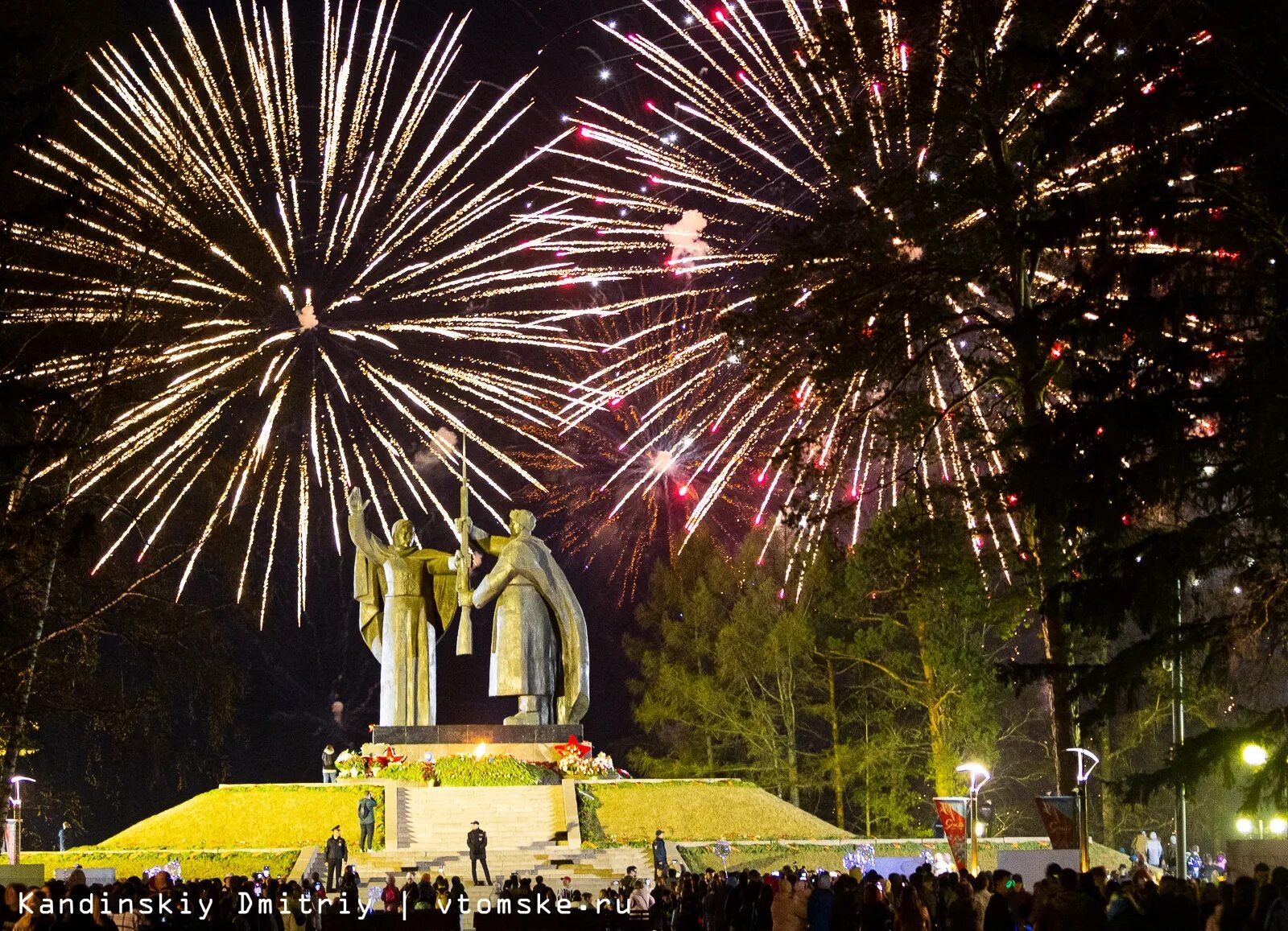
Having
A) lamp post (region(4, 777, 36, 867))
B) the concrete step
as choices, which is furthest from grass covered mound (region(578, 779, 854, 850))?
lamp post (region(4, 777, 36, 867))

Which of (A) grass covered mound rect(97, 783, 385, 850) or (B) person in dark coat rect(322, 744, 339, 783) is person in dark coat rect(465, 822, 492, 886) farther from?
(B) person in dark coat rect(322, 744, 339, 783)

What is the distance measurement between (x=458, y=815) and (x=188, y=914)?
16.1 m

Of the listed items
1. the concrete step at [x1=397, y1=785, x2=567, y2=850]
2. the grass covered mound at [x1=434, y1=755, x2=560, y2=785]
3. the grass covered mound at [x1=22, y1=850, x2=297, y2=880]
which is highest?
the grass covered mound at [x1=434, y1=755, x2=560, y2=785]

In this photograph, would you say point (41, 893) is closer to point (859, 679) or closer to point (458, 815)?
point (458, 815)

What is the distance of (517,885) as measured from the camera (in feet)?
56.4

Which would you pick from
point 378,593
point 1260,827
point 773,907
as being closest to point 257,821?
point 378,593

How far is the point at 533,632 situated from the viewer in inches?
1258

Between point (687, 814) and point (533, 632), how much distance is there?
5461 mm

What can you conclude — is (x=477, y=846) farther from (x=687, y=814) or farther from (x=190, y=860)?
(x=687, y=814)

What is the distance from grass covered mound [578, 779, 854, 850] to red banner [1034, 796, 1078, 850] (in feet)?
38.8

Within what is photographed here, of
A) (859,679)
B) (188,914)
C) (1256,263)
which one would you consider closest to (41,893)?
(188,914)

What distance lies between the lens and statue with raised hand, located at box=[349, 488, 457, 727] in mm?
32094

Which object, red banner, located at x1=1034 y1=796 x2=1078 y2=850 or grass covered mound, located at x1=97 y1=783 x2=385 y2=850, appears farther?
grass covered mound, located at x1=97 y1=783 x2=385 y2=850

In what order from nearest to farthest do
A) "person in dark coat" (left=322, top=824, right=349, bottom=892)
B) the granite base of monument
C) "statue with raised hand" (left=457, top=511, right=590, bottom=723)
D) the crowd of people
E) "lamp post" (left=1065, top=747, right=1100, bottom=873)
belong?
1. the crowd of people
2. "lamp post" (left=1065, top=747, right=1100, bottom=873)
3. "person in dark coat" (left=322, top=824, right=349, bottom=892)
4. the granite base of monument
5. "statue with raised hand" (left=457, top=511, right=590, bottom=723)
